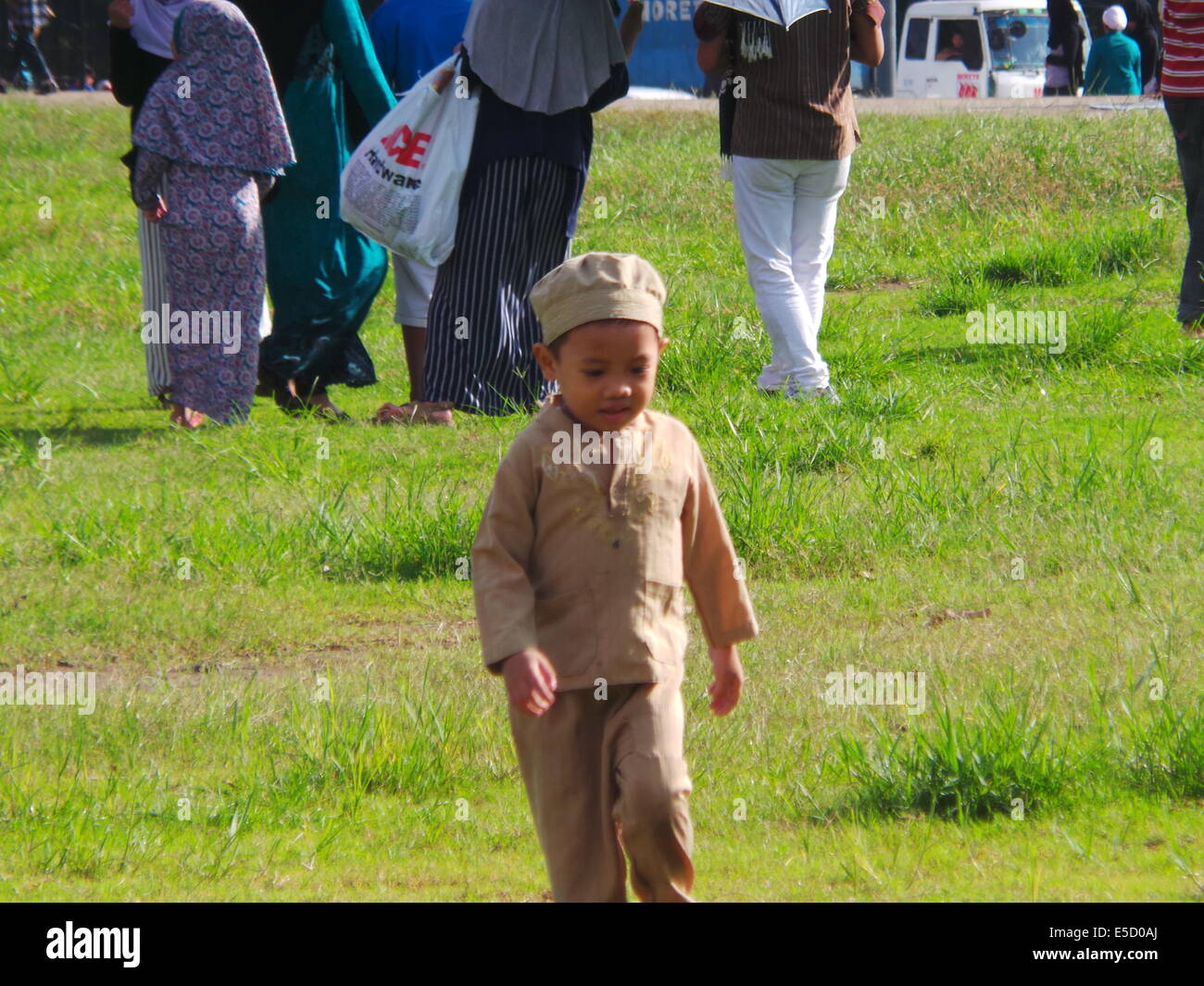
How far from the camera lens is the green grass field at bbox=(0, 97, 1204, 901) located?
11.1 feet

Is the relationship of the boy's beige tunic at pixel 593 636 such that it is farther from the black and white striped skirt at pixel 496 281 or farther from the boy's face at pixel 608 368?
the black and white striped skirt at pixel 496 281

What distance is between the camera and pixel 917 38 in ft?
90.2

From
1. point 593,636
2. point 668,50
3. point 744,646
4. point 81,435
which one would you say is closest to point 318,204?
point 81,435

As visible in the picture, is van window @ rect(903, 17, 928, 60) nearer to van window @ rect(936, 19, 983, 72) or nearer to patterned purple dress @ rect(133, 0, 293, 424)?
van window @ rect(936, 19, 983, 72)

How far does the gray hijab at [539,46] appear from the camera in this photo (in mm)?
6234

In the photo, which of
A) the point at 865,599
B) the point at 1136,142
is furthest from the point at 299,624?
the point at 1136,142

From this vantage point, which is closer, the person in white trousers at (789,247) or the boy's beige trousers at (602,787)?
the boy's beige trousers at (602,787)

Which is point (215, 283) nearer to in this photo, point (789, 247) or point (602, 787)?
point (789, 247)

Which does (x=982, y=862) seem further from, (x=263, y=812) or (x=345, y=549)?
(x=345, y=549)

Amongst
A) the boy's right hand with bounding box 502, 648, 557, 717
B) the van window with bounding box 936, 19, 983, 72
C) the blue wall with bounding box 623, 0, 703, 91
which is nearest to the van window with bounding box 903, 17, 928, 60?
the van window with bounding box 936, 19, 983, 72

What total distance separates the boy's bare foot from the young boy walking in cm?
385

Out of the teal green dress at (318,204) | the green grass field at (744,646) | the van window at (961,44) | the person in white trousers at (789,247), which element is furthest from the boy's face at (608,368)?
the van window at (961,44)

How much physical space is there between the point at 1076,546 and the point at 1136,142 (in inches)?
304

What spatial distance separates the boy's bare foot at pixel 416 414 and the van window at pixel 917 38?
21962mm
